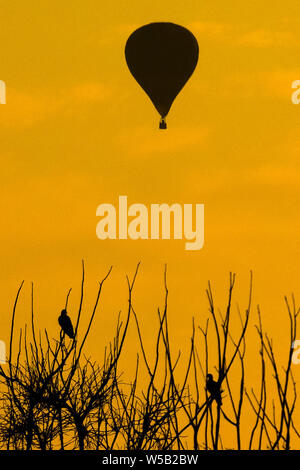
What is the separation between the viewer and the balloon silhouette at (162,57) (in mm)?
33938

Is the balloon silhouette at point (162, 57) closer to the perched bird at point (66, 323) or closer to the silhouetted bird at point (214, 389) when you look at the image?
the perched bird at point (66, 323)

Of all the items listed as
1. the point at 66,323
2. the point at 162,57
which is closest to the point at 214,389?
the point at 66,323

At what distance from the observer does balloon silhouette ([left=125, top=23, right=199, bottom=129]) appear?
111 feet

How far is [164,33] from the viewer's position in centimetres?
3416

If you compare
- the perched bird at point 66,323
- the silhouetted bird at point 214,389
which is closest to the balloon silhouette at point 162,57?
the perched bird at point 66,323

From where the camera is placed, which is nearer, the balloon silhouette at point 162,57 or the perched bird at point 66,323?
the perched bird at point 66,323

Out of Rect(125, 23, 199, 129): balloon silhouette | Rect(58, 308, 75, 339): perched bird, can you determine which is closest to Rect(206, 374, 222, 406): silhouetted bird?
Rect(58, 308, 75, 339): perched bird

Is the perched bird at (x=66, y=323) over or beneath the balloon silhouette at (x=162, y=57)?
beneath

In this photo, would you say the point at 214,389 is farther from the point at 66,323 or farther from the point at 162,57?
the point at 162,57

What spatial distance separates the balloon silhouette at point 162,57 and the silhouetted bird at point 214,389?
528 inches

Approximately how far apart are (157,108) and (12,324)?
14.6 meters

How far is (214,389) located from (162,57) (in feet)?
48.2

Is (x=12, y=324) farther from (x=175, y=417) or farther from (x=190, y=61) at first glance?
(x=190, y=61)
